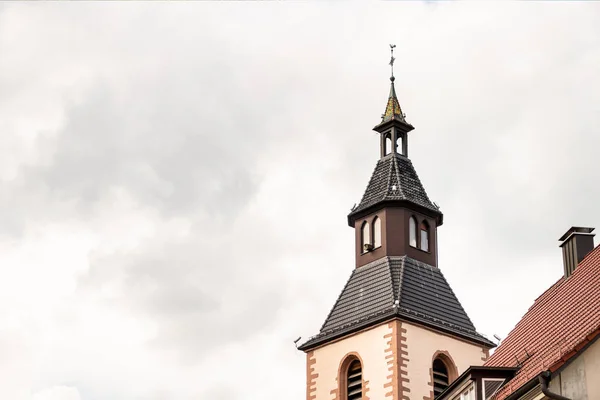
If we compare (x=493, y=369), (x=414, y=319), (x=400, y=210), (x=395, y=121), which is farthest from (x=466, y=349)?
(x=493, y=369)

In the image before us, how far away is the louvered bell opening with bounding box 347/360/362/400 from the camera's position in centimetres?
4850

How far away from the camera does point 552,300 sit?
3278 centimetres

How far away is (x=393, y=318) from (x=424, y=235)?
522cm

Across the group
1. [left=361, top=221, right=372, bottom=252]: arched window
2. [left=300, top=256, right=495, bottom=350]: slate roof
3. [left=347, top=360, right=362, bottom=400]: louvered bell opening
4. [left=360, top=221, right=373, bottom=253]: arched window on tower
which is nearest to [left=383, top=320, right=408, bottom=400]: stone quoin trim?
[left=300, top=256, right=495, bottom=350]: slate roof

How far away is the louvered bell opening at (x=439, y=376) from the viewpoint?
48.2 m

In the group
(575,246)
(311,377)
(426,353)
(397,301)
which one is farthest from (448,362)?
(575,246)

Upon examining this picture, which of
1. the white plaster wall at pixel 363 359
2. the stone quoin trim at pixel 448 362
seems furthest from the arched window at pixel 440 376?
the white plaster wall at pixel 363 359

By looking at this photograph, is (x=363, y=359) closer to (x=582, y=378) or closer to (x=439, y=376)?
(x=439, y=376)

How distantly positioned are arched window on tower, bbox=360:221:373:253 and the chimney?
1843cm

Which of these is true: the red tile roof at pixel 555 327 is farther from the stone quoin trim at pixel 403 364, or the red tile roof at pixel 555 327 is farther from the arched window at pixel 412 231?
the arched window at pixel 412 231

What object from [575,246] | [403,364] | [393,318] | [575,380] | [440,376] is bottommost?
[575,380]

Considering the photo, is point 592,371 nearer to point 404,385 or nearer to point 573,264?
point 573,264

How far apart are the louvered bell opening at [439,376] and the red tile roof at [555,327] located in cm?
1449

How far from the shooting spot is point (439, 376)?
4872 centimetres
